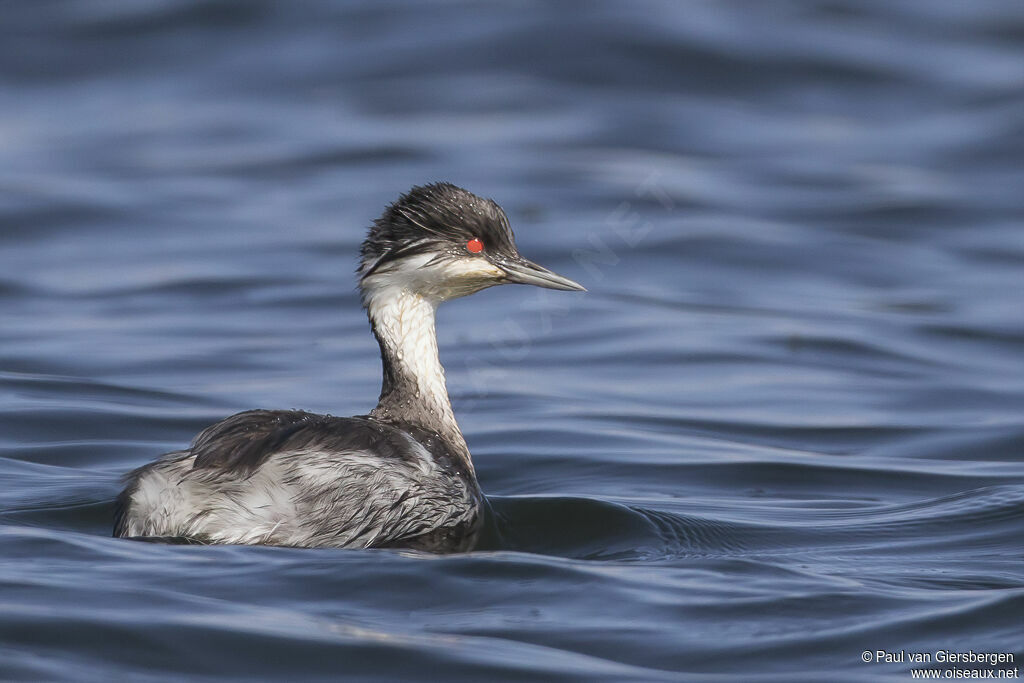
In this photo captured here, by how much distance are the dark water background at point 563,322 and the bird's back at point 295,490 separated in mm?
164

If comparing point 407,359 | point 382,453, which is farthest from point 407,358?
point 382,453

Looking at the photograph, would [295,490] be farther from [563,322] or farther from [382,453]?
[563,322]

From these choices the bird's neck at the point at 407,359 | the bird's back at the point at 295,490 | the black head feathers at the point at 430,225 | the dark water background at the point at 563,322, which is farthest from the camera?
the bird's neck at the point at 407,359

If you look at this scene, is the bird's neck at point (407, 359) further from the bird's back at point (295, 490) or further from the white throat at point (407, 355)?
the bird's back at point (295, 490)

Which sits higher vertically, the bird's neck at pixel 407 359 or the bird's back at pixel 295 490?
the bird's neck at pixel 407 359

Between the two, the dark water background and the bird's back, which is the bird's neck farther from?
the bird's back

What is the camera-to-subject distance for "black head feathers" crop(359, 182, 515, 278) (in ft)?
23.7

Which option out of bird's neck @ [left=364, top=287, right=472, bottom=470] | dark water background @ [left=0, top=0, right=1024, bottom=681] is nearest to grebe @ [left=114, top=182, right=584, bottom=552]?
bird's neck @ [left=364, top=287, right=472, bottom=470]

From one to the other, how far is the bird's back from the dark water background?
164mm

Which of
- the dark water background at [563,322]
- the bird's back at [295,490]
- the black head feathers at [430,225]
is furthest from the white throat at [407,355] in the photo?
the bird's back at [295,490]

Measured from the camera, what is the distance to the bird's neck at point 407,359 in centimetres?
740

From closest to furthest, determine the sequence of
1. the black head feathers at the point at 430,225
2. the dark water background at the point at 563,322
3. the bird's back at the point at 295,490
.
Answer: the dark water background at the point at 563,322 → the bird's back at the point at 295,490 → the black head feathers at the point at 430,225

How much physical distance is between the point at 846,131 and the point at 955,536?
1217cm

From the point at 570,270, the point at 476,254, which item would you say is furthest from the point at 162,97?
the point at 476,254
